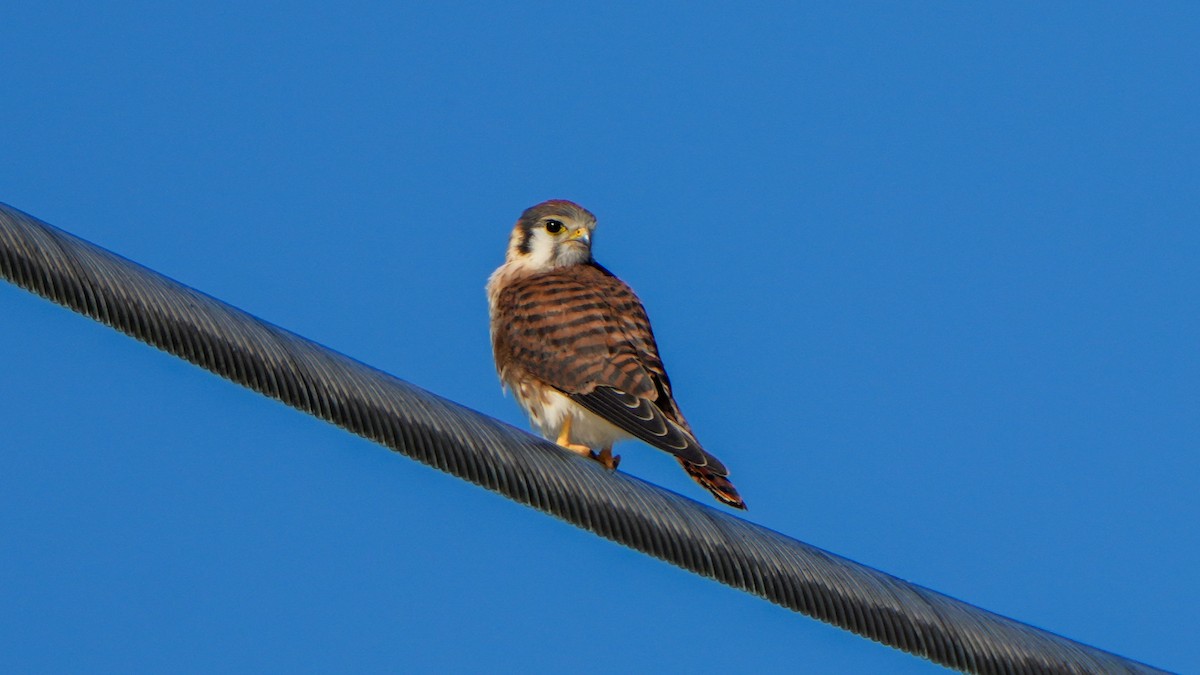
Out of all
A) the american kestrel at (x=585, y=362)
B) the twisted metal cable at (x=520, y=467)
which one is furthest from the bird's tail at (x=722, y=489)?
the twisted metal cable at (x=520, y=467)

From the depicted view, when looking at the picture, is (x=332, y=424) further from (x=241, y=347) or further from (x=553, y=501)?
(x=553, y=501)

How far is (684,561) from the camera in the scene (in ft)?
11.3

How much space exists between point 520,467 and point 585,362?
2.44m

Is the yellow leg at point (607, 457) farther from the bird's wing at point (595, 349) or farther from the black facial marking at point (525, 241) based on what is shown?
the black facial marking at point (525, 241)

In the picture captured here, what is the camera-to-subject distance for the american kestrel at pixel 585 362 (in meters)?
5.32

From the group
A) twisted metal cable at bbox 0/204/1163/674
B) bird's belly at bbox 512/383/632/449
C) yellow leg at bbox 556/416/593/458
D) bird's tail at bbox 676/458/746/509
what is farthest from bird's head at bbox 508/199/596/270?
twisted metal cable at bbox 0/204/1163/674

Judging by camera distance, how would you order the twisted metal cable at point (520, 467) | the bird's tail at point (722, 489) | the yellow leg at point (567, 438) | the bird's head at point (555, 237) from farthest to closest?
the bird's head at point (555, 237) < the yellow leg at point (567, 438) < the bird's tail at point (722, 489) < the twisted metal cable at point (520, 467)

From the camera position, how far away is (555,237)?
6.89 metres

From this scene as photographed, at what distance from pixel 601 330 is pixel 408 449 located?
9.01 feet

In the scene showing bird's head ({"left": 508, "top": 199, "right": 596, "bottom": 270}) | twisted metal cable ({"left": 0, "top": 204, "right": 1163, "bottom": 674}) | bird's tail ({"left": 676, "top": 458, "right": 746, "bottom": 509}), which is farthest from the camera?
bird's head ({"left": 508, "top": 199, "right": 596, "bottom": 270})

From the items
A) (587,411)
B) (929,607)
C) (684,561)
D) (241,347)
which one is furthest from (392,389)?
(587,411)

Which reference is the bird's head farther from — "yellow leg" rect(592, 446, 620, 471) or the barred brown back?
"yellow leg" rect(592, 446, 620, 471)

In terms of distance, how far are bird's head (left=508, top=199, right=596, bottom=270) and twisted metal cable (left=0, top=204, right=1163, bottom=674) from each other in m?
3.37

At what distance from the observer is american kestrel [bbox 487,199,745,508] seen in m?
5.32
